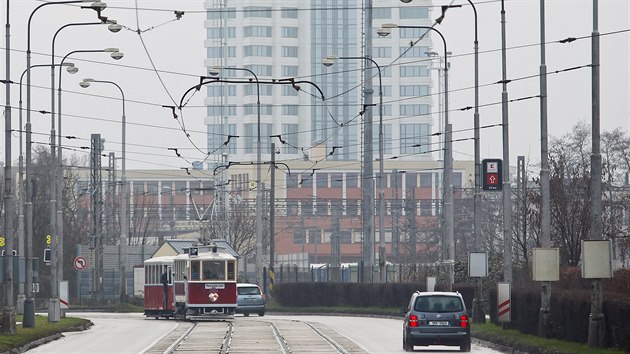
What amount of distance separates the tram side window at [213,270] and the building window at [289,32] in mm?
133166

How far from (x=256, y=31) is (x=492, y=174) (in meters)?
147

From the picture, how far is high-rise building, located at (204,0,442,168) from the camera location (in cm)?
18488

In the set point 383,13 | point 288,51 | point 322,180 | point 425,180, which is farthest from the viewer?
point 288,51

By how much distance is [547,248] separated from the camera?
33.8m

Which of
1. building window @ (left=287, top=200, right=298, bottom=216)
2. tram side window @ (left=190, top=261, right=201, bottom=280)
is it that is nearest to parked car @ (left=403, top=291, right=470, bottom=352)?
tram side window @ (left=190, top=261, right=201, bottom=280)

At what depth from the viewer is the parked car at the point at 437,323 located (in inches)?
1362

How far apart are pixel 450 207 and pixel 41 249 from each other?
37963 mm

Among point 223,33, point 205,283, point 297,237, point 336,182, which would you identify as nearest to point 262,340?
point 205,283

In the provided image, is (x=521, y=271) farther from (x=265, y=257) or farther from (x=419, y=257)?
(x=265, y=257)

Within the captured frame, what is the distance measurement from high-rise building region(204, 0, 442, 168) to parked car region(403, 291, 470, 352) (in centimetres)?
14880

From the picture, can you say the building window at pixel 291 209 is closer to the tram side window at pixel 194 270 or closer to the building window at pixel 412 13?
the building window at pixel 412 13

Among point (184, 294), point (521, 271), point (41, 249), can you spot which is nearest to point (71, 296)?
point (41, 249)

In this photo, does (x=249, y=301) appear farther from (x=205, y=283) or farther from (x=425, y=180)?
(x=425, y=180)

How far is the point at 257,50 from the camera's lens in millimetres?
188875
